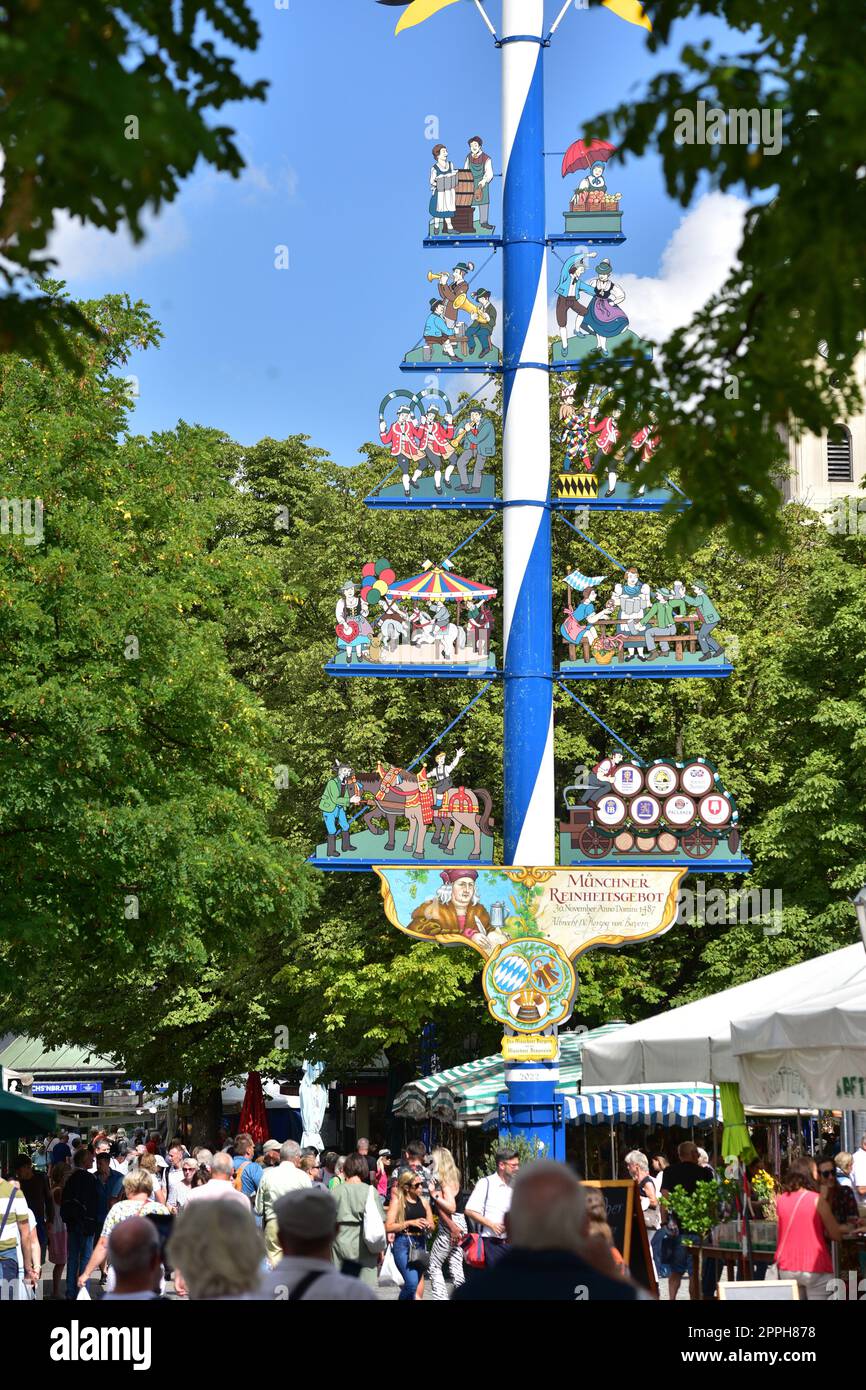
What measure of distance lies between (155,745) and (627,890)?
653 centimetres

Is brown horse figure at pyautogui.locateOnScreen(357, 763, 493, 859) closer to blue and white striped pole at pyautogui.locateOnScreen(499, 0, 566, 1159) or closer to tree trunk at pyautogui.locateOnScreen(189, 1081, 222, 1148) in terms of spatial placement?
blue and white striped pole at pyautogui.locateOnScreen(499, 0, 566, 1159)

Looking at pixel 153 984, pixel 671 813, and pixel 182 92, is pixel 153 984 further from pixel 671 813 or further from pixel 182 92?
pixel 182 92

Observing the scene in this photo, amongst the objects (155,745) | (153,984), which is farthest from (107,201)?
(153,984)

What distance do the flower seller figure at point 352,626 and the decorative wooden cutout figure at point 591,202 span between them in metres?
6.07

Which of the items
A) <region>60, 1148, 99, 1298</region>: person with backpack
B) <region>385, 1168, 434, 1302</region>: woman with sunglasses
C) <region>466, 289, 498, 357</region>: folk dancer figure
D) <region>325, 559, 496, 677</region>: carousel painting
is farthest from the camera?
<region>466, 289, 498, 357</region>: folk dancer figure

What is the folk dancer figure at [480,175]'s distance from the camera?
2761 cm

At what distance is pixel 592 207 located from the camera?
1093 inches

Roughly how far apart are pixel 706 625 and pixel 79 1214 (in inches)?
466

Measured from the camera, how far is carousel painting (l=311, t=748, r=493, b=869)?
26266 mm

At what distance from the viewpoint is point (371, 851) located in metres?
26.3

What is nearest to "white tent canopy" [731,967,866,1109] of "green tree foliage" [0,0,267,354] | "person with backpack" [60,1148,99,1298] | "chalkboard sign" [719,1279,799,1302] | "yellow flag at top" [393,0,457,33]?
"chalkboard sign" [719,1279,799,1302]

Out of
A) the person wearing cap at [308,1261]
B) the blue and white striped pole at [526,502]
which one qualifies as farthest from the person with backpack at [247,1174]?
the person wearing cap at [308,1261]

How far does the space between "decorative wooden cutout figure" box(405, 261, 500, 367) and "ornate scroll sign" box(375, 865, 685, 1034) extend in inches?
282
